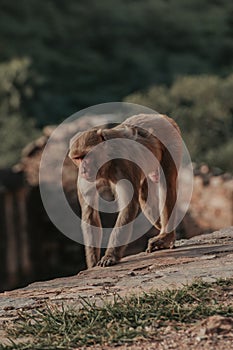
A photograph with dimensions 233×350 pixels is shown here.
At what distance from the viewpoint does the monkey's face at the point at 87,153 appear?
7391mm

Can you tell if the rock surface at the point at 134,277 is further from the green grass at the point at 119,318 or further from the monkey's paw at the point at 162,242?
the green grass at the point at 119,318

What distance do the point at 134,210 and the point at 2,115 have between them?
20615 mm

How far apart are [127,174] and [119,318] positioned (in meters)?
2.44

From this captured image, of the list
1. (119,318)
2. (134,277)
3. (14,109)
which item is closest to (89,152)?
(134,277)

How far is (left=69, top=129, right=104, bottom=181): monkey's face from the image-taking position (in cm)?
739

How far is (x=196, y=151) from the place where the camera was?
768 inches

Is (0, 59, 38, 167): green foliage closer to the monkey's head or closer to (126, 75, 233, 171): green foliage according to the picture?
(126, 75, 233, 171): green foliage

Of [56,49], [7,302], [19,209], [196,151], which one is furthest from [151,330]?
[56,49]

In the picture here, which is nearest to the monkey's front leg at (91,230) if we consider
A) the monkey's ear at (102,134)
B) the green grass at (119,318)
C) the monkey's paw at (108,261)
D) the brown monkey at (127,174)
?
the brown monkey at (127,174)

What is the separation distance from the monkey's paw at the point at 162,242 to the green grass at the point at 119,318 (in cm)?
223

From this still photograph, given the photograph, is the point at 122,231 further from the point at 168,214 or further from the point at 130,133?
the point at 130,133

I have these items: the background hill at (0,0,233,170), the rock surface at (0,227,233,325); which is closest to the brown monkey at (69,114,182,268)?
the rock surface at (0,227,233,325)

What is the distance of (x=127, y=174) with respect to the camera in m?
7.57

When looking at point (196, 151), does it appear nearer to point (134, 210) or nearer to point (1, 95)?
point (1, 95)
